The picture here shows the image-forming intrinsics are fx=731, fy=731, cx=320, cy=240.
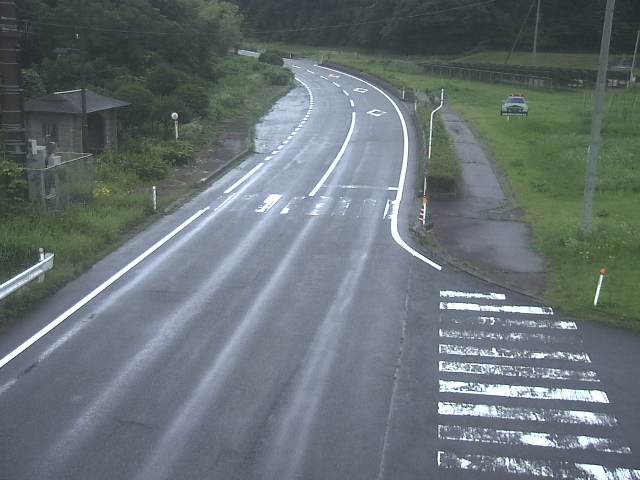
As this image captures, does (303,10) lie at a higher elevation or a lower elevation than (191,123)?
higher

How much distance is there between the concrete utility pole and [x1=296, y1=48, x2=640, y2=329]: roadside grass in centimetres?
1409

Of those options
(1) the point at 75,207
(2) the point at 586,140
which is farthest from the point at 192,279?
(2) the point at 586,140

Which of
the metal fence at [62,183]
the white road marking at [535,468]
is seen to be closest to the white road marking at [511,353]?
the white road marking at [535,468]

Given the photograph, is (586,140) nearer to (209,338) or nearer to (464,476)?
(209,338)

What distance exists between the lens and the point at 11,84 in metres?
19.6

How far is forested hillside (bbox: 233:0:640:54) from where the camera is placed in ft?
306

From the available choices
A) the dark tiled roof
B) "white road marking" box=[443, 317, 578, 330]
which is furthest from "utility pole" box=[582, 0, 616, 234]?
the dark tiled roof

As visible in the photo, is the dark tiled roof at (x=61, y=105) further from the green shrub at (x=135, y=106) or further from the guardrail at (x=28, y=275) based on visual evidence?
the guardrail at (x=28, y=275)

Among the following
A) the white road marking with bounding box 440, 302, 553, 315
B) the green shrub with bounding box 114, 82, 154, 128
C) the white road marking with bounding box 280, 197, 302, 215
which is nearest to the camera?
the white road marking with bounding box 440, 302, 553, 315

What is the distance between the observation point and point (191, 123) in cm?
3756

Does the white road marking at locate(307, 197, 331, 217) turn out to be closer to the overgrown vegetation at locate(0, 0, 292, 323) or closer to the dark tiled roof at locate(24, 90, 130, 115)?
the overgrown vegetation at locate(0, 0, 292, 323)

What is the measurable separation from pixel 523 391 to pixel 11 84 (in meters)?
15.8

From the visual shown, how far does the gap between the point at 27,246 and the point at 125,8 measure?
37823 millimetres

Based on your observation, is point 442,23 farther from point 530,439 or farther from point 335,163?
point 530,439
